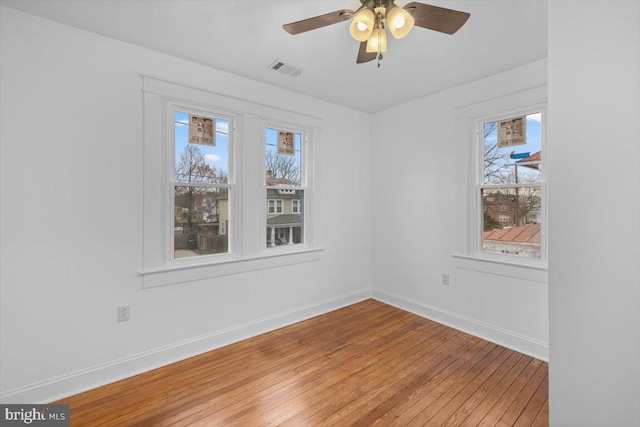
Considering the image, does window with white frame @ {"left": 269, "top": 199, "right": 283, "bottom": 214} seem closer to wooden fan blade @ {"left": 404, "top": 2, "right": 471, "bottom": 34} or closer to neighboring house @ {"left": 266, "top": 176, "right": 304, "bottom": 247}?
neighboring house @ {"left": 266, "top": 176, "right": 304, "bottom": 247}

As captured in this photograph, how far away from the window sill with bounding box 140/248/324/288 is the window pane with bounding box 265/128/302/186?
874 mm

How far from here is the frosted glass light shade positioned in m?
1.78

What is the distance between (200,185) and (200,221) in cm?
36

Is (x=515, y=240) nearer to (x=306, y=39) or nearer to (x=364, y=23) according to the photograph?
(x=364, y=23)

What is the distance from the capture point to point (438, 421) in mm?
1923

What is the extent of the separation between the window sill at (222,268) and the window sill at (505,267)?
1689 mm

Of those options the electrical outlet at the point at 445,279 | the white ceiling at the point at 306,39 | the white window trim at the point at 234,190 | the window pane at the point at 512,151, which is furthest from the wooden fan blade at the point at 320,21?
the electrical outlet at the point at 445,279

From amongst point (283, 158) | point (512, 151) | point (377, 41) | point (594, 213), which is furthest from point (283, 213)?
point (594, 213)

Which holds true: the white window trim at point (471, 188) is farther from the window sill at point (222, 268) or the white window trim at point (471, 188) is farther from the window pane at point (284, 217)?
the window pane at point (284, 217)

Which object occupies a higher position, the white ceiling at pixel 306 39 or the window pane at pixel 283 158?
the white ceiling at pixel 306 39

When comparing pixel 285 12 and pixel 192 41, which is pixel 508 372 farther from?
pixel 192 41

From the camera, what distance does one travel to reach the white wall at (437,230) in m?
2.83

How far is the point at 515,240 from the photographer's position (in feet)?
9.78

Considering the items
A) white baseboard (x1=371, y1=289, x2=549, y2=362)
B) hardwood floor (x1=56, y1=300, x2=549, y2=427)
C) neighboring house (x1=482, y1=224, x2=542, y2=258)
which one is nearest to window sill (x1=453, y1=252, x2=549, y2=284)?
neighboring house (x1=482, y1=224, x2=542, y2=258)
